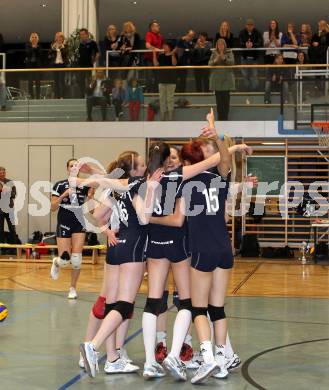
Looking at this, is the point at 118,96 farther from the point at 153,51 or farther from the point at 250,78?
the point at 250,78

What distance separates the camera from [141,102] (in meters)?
17.6

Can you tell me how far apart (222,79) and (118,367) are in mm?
11848

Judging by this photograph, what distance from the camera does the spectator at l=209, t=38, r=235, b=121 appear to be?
55.6 feet

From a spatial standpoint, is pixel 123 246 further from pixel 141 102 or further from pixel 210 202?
pixel 141 102

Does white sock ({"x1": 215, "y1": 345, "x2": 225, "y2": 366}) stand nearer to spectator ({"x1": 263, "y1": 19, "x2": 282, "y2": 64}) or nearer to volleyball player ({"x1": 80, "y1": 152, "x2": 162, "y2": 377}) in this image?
volleyball player ({"x1": 80, "y1": 152, "x2": 162, "y2": 377})

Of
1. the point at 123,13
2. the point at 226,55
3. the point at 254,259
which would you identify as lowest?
the point at 254,259

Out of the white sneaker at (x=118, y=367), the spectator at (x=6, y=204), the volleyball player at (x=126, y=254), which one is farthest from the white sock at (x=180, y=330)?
the spectator at (x=6, y=204)

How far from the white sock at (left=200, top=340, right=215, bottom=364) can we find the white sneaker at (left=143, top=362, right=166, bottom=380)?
1.48 ft

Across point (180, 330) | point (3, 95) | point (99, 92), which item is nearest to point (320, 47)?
point (99, 92)

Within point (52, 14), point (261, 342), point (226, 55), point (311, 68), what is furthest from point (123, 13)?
point (261, 342)

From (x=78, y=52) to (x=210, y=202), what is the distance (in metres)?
13.6

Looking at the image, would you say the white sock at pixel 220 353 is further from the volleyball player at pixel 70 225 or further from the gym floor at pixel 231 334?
the volleyball player at pixel 70 225

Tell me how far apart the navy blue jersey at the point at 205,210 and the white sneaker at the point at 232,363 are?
1.04 meters

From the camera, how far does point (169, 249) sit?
5793 millimetres
